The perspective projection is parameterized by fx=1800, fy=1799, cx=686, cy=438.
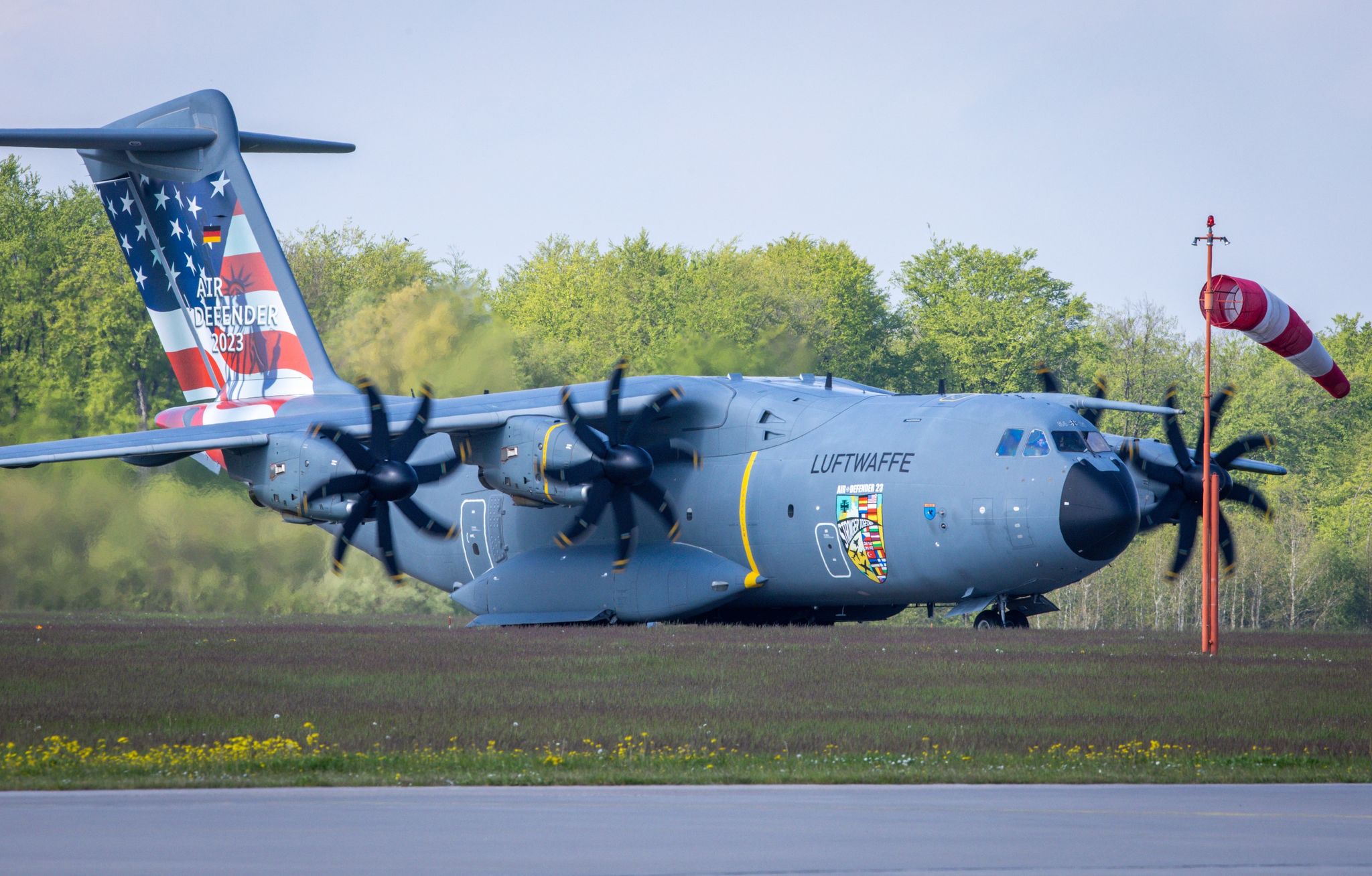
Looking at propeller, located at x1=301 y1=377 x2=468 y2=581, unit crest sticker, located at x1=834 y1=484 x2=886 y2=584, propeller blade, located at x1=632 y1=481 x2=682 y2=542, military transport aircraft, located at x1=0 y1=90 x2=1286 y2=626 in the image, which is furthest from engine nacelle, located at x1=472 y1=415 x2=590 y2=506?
unit crest sticker, located at x1=834 y1=484 x2=886 y2=584

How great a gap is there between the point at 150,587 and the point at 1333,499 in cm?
4155

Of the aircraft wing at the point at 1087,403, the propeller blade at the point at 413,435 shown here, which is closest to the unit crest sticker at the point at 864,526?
the aircraft wing at the point at 1087,403

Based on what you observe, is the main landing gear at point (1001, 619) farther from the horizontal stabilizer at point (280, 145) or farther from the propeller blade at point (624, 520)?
the horizontal stabilizer at point (280, 145)

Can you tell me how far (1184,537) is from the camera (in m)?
29.7

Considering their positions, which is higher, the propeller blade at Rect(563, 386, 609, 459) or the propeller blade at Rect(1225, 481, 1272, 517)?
the propeller blade at Rect(563, 386, 609, 459)

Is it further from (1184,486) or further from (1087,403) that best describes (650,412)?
(1184,486)

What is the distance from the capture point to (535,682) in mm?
20344

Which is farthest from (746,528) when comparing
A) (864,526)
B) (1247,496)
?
(1247,496)

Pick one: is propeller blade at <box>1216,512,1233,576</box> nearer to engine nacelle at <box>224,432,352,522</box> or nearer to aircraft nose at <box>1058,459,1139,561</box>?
aircraft nose at <box>1058,459,1139,561</box>

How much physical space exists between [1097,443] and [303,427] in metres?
12.8

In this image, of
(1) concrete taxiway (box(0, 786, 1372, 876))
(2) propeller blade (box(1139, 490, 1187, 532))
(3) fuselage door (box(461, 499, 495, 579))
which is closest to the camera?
(1) concrete taxiway (box(0, 786, 1372, 876))

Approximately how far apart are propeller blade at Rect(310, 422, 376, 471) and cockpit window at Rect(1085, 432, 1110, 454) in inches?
434

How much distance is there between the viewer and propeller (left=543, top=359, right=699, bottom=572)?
28156 millimetres

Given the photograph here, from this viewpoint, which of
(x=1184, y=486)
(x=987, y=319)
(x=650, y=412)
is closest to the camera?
(x=650, y=412)
